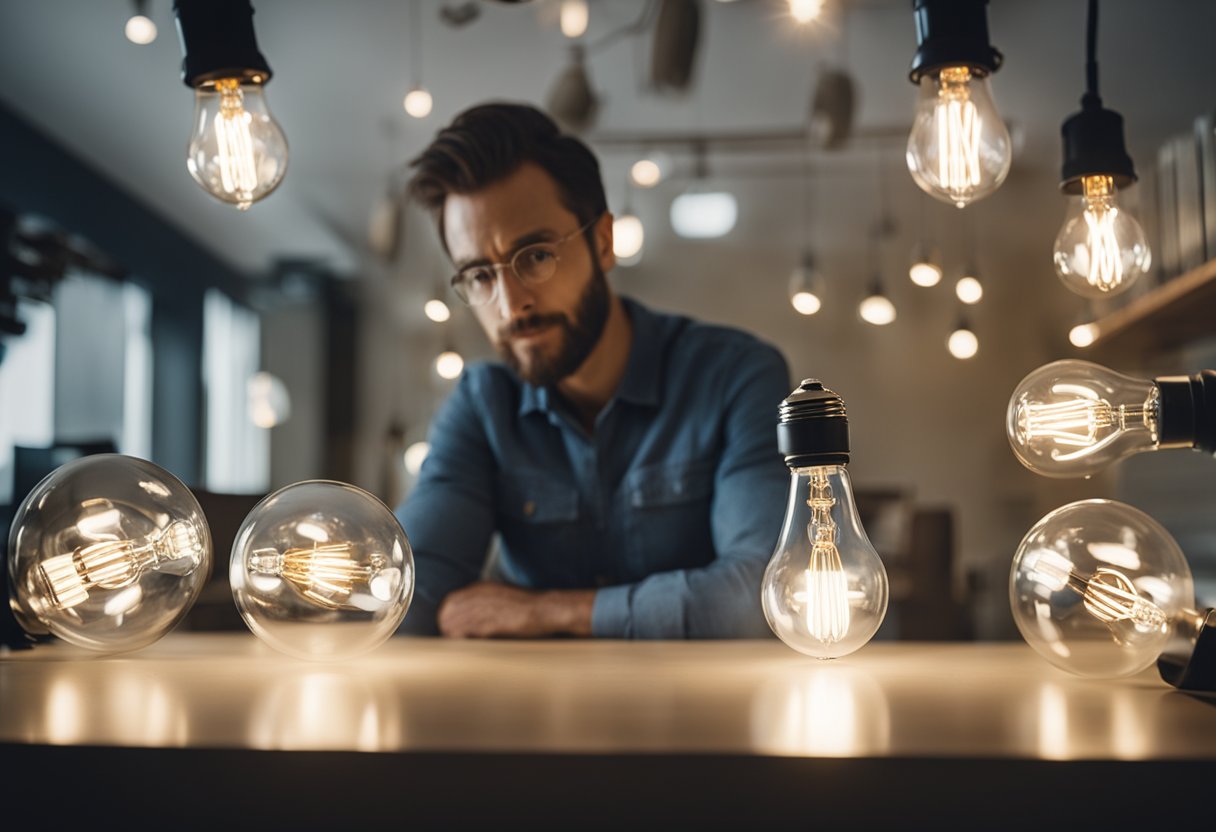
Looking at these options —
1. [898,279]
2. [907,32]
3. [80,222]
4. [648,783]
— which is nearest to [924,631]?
[907,32]

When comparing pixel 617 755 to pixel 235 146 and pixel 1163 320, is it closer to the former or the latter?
pixel 235 146

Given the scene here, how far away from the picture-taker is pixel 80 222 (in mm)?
5883

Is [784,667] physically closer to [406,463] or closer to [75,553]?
[75,553]

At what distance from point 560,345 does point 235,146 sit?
28.1 inches

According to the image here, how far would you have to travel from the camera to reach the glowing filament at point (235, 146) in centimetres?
105

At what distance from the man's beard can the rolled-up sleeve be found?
0.23 metres

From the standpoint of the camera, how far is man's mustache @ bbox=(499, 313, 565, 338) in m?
1.65

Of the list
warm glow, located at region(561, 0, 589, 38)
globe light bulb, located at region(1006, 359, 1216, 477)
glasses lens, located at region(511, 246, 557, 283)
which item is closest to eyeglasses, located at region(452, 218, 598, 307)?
glasses lens, located at region(511, 246, 557, 283)

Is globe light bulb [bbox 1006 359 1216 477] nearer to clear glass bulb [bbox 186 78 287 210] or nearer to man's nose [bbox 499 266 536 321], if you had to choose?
clear glass bulb [bbox 186 78 287 210]

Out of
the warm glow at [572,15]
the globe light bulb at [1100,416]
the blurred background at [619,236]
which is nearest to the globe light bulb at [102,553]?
the blurred background at [619,236]

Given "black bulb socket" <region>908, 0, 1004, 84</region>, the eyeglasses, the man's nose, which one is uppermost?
"black bulb socket" <region>908, 0, 1004, 84</region>

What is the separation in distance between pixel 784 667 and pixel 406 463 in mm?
7194

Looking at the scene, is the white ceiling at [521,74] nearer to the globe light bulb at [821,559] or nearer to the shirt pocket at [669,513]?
the shirt pocket at [669,513]

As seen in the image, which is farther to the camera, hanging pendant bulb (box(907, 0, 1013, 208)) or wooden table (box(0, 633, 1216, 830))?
hanging pendant bulb (box(907, 0, 1013, 208))
